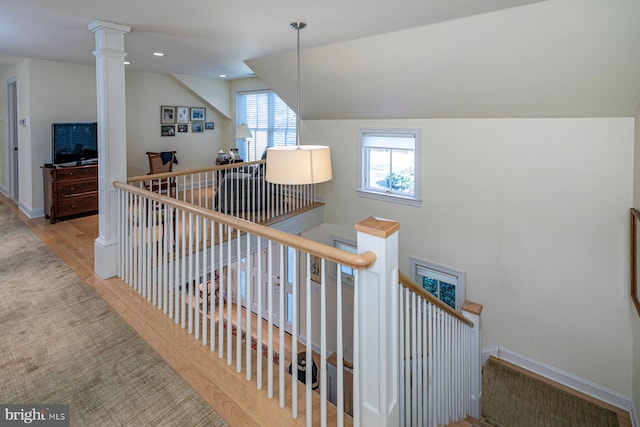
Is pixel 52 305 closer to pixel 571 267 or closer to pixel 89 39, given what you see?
pixel 89 39

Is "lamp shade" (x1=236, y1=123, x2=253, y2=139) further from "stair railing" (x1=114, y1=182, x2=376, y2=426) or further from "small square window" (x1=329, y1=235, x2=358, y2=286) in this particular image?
"stair railing" (x1=114, y1=182, x2=376, y2=426)

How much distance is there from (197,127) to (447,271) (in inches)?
233

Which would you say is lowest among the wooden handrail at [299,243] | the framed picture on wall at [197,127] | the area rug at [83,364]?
the area rug at [83,364]

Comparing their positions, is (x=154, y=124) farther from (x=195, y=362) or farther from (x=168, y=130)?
(x=195, y=362)

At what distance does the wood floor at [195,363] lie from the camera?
1.88 m

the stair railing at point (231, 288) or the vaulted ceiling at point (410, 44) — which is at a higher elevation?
the vaulted ceiling at point (410, 44)

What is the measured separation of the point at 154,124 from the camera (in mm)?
7266

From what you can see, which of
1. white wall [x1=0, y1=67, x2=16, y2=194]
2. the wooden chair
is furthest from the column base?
white wall [x1=0, y1=67, x2=16, y2=194]

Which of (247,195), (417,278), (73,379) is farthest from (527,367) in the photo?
(73,379)

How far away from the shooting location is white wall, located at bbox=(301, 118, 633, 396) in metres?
3.80

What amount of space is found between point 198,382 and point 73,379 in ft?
2.41

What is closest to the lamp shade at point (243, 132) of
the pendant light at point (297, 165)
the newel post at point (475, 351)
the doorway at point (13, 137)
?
the doorway at point (13, 137)

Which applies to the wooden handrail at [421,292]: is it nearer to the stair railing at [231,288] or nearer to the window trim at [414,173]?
the stair railing at [231,288]

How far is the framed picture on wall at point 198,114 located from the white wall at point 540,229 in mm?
4748
